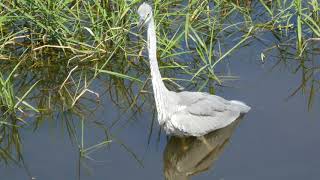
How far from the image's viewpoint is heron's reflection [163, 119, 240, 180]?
201 inches

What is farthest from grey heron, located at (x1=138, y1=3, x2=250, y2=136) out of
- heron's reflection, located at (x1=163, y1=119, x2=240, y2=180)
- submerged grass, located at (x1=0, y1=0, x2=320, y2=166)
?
submerged grass, located at (x1=0, y1=0, x2=320, y2=166)

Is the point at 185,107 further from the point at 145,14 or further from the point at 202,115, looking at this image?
the point at 145,14

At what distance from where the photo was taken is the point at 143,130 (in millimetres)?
5391

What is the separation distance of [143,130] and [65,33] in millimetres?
1210

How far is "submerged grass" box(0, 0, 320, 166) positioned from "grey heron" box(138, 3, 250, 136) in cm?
50

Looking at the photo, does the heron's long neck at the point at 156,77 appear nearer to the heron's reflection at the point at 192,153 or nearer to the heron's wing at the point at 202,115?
the heron's wing at the point at 202,115

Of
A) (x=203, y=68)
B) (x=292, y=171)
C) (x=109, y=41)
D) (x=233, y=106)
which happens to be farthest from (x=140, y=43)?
(x=292, y=171)

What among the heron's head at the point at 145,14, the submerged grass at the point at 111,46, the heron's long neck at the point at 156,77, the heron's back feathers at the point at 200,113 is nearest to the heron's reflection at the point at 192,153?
the heron's back feathers at the point at 200,113

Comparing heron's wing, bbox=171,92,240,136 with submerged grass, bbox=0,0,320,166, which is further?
submerged grass, bbox=0,0,320,166

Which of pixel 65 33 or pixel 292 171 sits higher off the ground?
pixel 65 33

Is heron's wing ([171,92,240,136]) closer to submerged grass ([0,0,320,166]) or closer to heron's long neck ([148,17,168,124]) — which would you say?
heron's long neck ([148,17,168,124])

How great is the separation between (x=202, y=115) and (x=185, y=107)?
5.6 inches

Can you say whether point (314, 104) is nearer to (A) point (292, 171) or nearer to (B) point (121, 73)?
(A) point (292, 171)

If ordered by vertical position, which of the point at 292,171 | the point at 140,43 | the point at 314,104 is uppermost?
the point at 140,43
